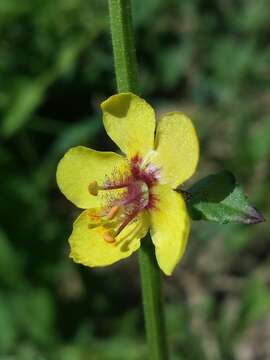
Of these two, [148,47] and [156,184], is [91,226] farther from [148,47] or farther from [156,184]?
[148,47]

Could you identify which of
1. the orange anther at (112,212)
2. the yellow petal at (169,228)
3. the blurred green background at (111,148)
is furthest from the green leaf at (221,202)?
the blurred green background at (111,148)

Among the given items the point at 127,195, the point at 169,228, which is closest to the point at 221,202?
the point at 169,228

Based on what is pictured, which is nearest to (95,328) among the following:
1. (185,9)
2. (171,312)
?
(171,312)

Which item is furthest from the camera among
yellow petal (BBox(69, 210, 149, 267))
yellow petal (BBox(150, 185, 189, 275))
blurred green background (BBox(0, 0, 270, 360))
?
blurred green background (BBox(0, 0, 270, 360))

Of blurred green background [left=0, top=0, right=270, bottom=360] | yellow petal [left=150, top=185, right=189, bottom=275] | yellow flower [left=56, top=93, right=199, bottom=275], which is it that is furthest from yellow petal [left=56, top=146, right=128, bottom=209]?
blurred green background [left=0, top=0, right=270, bottom=360]

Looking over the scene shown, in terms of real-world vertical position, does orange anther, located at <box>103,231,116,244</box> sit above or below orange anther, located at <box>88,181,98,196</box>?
below

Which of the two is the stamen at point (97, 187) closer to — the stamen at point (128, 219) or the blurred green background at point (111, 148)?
the stamen at point (128, 219)

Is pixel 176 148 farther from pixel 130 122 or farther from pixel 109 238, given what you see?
pixel 109 238

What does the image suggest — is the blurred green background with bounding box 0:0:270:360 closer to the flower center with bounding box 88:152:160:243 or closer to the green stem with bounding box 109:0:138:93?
the flower center with bounding box 88:152:160:243
